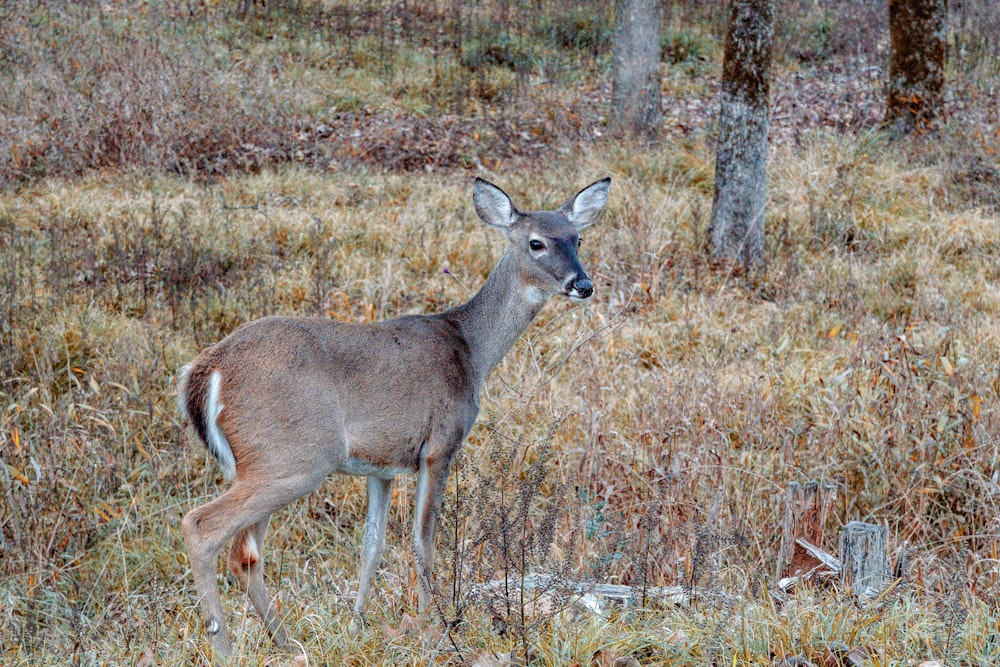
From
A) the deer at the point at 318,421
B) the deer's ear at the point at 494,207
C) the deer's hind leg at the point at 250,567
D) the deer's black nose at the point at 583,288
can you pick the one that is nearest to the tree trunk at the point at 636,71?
the deer's ear at the point at 494,207

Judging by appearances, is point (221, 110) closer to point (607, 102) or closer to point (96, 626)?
point (607, 102)

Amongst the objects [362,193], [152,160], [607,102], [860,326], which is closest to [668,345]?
[860,326]

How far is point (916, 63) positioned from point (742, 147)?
4.06 meters

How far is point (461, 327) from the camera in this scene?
4.42 metres

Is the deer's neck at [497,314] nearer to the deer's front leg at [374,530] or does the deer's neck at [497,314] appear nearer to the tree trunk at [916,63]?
the deer's front leg at [374,530]

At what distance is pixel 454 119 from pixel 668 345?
5670 millimetres

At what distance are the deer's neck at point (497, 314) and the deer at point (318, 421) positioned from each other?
5 cm

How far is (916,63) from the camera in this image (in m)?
10.9

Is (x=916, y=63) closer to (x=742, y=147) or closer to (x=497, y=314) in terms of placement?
(x=742, y=147)

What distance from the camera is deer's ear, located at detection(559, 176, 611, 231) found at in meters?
4.79

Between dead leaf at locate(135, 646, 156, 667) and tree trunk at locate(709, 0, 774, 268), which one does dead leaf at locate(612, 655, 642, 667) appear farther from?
tree trunk at locate(709, 0, 774, 268)

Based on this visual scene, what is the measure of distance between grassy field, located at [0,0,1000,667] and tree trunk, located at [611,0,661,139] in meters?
0.45

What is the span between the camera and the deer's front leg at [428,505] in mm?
3904

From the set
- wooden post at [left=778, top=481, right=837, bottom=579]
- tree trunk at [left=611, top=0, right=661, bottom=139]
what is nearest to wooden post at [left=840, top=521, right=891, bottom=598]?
wooden post at [left=778, top=481, right=837, bottom=579]
